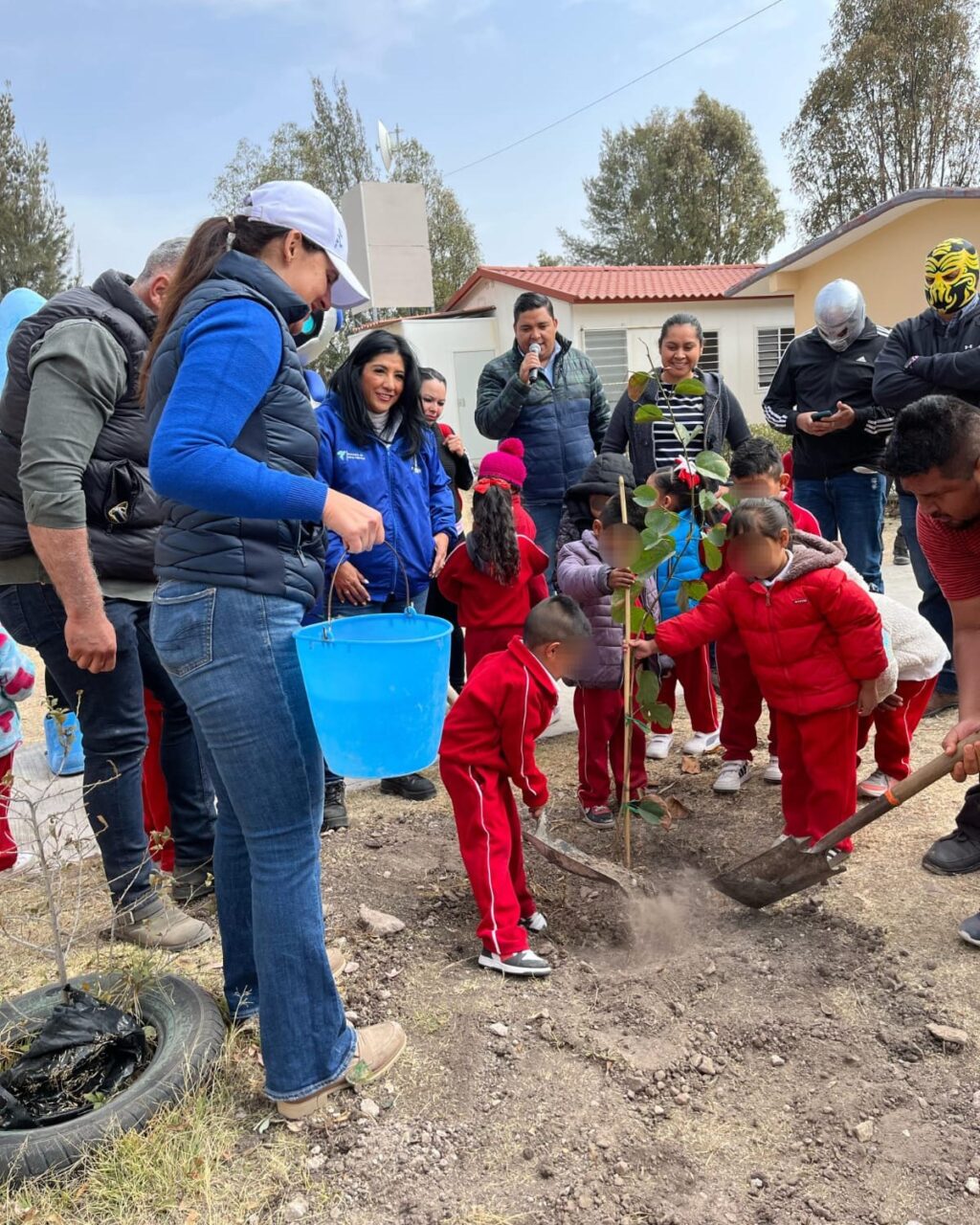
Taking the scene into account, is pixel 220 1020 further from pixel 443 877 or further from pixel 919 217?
pixel 919 217

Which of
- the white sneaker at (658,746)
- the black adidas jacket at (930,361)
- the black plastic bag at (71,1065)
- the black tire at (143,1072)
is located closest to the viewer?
the black tire at (143,1072)

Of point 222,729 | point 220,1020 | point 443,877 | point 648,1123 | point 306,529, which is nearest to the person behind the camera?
point 222,729

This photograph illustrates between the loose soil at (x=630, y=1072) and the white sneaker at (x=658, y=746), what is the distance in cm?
102

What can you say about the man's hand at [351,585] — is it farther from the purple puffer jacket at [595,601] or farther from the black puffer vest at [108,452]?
the black puffer vest at [108,452]

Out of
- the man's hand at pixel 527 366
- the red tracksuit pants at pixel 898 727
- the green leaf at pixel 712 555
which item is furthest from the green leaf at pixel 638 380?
the red tracksuit pants at pixel 898 727

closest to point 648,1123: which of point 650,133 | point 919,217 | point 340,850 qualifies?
point 340,850

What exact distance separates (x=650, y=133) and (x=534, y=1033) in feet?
126

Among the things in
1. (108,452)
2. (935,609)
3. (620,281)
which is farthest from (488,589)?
(620,281)

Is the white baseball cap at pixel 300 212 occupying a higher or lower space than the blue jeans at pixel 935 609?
higher

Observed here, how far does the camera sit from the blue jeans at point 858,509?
474 cm

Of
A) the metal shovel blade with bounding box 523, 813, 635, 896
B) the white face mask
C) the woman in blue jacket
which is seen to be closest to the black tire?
the metal shovel blade with bounding box 523, 813, 635, 896

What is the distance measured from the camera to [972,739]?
2463 mm

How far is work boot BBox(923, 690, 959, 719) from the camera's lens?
4.51 metres

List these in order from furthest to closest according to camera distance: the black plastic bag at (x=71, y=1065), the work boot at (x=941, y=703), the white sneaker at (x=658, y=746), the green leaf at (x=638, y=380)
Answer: the work boot at (x=941, y=703)
the white sneaker at (x=658, y=746)
the green leaf at (x=638, y=380)
the black plastic bag at (x=71, y=1065)
